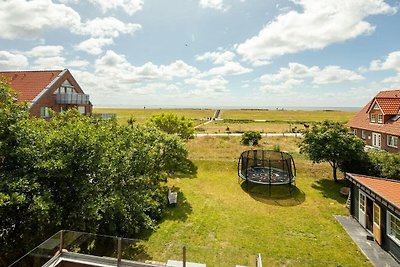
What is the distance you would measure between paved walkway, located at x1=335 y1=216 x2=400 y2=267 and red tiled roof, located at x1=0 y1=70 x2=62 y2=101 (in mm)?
32375

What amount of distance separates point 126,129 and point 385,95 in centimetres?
3620

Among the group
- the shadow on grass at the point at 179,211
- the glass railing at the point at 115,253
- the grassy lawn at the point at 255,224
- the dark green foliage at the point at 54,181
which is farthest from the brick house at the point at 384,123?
the dark green foliage at the point at 54,181

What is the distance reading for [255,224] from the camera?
57.0 feet

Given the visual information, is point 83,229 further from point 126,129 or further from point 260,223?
point 260,223

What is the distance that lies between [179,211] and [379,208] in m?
12.5

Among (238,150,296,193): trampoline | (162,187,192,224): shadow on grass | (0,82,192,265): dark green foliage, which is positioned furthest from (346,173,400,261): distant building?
(0,82,192,265): dark green foliage

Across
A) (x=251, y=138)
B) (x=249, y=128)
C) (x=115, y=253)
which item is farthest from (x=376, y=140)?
(x=249, y=128)

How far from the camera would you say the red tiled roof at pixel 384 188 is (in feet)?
44.4

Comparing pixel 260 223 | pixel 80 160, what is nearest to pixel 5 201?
pixel 80 160

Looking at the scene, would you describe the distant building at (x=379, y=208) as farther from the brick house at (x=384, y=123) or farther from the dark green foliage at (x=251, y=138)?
the dark green foliage at (x=251, y=138)

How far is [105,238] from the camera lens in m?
9.83

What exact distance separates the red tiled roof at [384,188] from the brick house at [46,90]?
28.6m

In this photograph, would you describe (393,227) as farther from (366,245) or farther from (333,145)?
(333,145)

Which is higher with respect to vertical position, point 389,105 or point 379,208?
point 389,105
